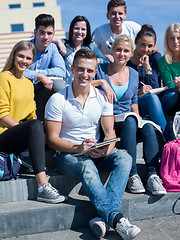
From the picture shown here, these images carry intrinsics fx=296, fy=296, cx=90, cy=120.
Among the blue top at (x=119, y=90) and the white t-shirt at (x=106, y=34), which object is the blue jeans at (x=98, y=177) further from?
the white t-shirt at (x=106, y=34)

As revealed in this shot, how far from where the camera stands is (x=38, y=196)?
2.64m

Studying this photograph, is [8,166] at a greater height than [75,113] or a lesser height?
lesser

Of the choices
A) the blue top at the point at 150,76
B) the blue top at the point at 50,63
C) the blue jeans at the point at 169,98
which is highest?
the blue top at the point at 50,63

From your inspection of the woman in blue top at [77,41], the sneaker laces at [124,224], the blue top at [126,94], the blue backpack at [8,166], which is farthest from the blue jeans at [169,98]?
the blue backpack at [8,166]

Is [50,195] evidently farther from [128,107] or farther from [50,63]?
[50,63]

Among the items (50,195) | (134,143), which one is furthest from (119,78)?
(50,195)

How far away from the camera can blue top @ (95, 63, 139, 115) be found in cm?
331

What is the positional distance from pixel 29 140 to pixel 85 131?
570 mm

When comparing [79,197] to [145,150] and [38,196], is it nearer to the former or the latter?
[38,196]

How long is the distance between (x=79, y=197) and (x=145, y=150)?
83 cm

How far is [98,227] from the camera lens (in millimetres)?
2342

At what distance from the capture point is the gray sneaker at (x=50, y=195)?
2570 millimetres

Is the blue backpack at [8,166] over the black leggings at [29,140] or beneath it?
beneath

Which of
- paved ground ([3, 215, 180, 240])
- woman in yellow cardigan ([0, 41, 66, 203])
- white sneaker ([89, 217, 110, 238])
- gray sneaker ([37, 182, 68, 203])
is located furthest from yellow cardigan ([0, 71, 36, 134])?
white sneaker ([89, 217, 110, 238])
